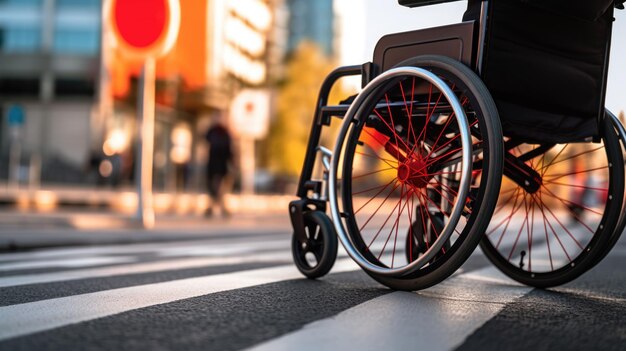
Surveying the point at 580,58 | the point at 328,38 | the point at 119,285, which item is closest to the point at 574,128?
the point at 580,58

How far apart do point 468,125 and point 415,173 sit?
1.37 feet

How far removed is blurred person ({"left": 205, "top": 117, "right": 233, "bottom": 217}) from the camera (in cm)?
1427

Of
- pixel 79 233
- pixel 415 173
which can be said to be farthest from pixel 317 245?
pixel 79 233

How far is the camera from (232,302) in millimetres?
2959

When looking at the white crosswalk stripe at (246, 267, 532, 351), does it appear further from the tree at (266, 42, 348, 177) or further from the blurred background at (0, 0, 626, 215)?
the tree at (266, 42, 348, 177)

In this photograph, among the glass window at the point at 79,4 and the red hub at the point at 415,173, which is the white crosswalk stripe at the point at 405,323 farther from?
the glass window at the point at 79,4

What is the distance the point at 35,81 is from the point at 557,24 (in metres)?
39.8

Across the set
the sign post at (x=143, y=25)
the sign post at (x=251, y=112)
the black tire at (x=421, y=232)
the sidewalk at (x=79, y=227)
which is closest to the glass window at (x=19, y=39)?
the sign post at (x=251, y=112)

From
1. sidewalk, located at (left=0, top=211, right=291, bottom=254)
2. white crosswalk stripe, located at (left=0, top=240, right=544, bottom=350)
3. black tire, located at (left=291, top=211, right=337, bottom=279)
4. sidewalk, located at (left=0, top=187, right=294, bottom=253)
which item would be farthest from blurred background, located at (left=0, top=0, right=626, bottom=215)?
black tire, located at (left=291, top=211, right=337, bottom=279)

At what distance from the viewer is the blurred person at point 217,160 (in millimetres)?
14273

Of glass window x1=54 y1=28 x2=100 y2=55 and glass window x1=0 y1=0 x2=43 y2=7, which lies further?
glass window x1=0 y1=0 x2=43 y2=7

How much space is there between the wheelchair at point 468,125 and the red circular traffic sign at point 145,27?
5685mm

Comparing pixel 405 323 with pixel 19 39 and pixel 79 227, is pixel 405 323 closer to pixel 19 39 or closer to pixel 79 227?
pixel 79 227

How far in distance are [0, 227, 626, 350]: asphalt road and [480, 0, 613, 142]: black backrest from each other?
29.5 inches
